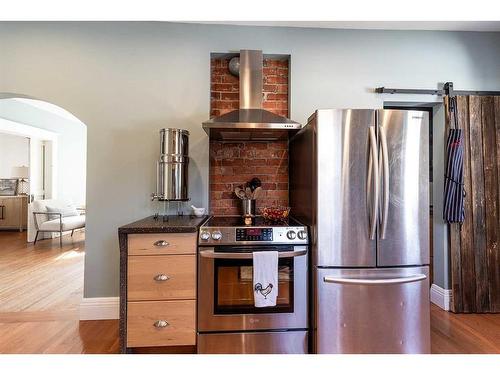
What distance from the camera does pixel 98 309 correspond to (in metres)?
2.46

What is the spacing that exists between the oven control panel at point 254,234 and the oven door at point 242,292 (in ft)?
0.22

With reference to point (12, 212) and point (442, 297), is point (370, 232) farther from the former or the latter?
point (12, 212)

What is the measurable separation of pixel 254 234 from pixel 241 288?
391 mm

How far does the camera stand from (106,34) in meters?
2.50

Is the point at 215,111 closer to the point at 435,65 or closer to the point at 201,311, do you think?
→ the point at 201,311

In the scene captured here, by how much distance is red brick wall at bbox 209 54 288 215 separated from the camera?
8.80ft

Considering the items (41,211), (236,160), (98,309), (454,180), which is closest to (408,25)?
(454,180)

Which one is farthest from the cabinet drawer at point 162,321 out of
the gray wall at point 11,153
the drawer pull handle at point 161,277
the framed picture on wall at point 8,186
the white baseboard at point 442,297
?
the gray wall at point 11,153

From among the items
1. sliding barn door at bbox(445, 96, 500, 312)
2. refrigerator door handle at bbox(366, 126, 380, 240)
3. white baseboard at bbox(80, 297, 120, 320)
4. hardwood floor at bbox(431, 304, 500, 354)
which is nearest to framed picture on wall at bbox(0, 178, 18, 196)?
white baseboard at bbox(80, 297, 120, 320)

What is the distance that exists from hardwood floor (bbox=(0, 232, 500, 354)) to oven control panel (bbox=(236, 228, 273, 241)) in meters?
1.32

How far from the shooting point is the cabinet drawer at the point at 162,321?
181cm

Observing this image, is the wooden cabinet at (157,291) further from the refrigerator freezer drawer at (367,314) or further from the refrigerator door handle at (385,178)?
the refrigerator door handle at (385,178)

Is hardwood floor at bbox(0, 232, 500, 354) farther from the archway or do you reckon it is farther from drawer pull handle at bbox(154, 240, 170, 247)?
drawer pull handle at bbox(154, 240, 170, 247)

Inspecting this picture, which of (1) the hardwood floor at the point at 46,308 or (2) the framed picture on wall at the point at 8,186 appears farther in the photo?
(2) the framed picture on wall at the point at 8,186
